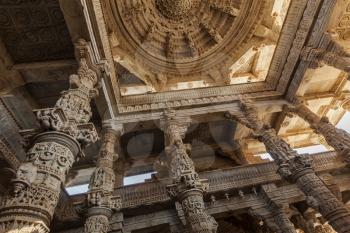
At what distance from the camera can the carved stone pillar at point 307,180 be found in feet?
19.9

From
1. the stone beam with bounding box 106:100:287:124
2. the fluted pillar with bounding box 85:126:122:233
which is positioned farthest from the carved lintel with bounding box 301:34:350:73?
the fluted pillar with bounding box 85:126:122:233

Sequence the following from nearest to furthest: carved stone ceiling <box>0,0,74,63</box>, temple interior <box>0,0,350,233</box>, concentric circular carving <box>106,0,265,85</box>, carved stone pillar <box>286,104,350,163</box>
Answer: temple interior <box>0,0,350,233</box>, carved stone ceiling <box>0,0,74,63</box>, carved stone pillar <box>286,104,350,163</box>, concentric circular carving <box>106,0,265,85</box>

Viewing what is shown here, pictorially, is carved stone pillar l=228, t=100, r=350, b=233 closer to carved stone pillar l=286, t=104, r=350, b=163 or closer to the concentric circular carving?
carved stone pillar l=286, t=104, r=350, b=163

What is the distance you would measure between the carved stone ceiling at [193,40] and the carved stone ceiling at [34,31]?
4616mm

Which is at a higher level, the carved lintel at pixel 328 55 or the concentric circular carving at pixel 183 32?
the concentric circular carving at pixel 183 32

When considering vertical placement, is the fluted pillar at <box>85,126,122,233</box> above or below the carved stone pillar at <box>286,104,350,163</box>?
below

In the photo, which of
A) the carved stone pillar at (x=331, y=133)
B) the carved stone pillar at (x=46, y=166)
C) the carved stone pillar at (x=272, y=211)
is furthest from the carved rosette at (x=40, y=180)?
the carved stone pillar at (x=331, y=133)

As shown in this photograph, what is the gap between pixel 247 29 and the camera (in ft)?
44.4

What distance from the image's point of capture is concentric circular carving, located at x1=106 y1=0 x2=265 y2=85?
13055mm

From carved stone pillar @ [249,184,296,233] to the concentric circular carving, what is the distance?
24.1ft

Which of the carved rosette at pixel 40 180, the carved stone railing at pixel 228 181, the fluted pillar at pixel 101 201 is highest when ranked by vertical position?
the carved stone railing at pixel 228 181

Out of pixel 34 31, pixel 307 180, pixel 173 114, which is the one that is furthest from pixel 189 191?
pixel 34 31

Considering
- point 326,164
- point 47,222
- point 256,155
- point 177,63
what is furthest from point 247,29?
point 47,222

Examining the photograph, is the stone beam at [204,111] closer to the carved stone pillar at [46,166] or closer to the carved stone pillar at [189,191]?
the carved stone pillar at [189,191]
